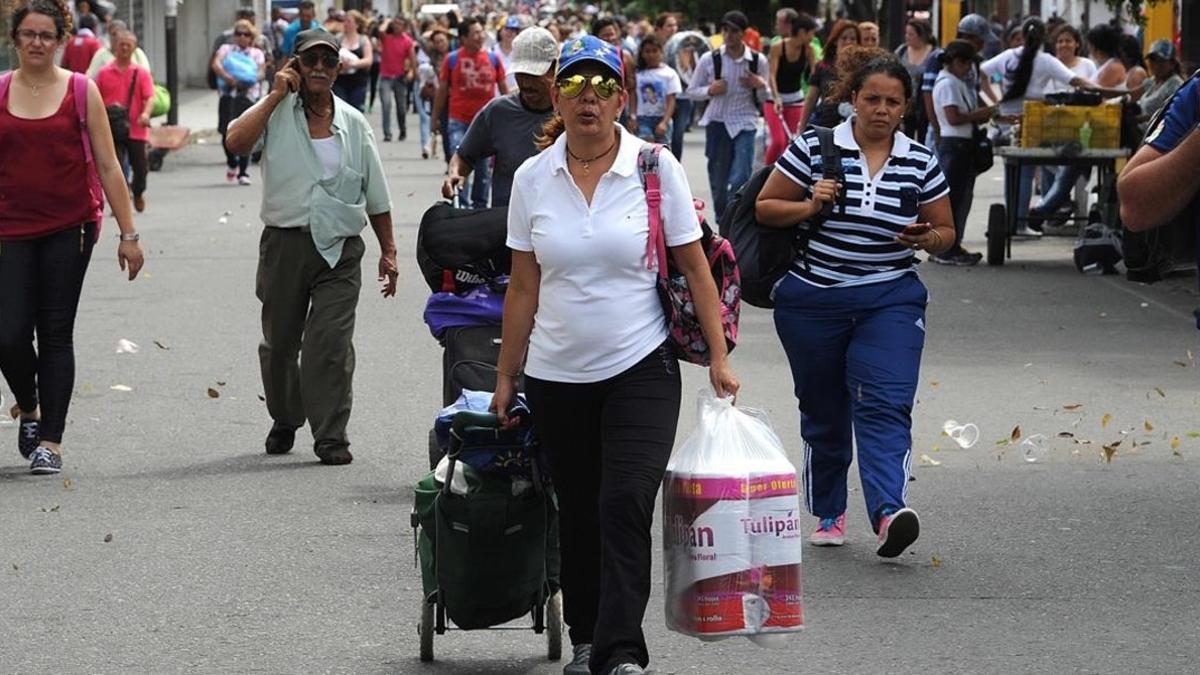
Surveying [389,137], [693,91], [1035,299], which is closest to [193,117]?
[389,137]

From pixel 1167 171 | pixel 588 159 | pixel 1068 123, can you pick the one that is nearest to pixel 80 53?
pixel 1068 123

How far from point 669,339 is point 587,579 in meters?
0.67

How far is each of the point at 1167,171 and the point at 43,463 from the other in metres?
5.55

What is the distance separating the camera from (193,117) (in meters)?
39.1

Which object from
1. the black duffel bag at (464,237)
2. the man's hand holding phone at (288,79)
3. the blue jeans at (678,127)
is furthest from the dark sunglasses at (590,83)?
the blue jeans at (678,127)

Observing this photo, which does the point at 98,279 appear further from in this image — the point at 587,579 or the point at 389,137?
the point at 389,137

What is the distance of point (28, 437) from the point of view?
9.23m

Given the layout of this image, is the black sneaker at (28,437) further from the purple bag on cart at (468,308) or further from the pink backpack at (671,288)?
the pink backpack at (671,288)

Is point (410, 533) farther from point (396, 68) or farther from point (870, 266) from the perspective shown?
point (396, 68)

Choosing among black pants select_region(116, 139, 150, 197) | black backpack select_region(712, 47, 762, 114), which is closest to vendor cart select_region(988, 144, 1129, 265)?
black backpack select_region(712, 47, 762, 114)

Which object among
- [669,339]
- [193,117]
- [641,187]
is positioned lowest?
[193,117]

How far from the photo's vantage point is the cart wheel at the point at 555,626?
19.9 feet

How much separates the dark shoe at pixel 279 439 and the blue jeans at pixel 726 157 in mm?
9547

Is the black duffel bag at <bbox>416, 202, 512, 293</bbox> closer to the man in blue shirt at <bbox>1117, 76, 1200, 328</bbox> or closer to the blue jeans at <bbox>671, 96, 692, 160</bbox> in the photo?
the man in blue shirt at <bbox>1117, 76, 1200, 328</bbox>
